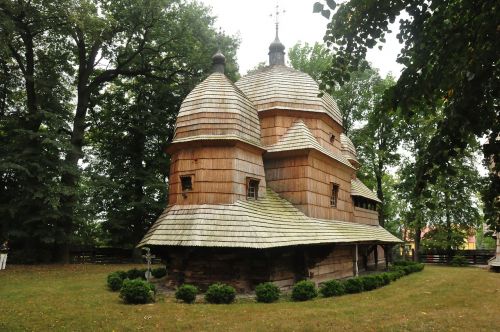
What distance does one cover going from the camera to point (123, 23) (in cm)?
2470

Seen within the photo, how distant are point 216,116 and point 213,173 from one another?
2.35 meters

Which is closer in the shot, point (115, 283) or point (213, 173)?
point (115, 283)

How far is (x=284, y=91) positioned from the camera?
19.5 metres

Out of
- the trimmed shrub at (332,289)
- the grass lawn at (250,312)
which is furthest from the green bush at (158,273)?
the trimmed shrub at (332,289)

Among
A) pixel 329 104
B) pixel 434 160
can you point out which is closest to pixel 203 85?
pixel 329 104

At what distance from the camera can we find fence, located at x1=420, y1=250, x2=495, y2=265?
31.6 metres

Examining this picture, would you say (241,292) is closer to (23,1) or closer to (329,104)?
(329,104)

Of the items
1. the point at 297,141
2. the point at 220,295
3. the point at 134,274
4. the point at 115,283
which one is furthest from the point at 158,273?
the point at 297,141

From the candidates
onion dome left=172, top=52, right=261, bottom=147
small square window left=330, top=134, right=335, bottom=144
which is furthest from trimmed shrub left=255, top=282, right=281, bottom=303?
small square window left=330, top=134, right=335, bottom=144

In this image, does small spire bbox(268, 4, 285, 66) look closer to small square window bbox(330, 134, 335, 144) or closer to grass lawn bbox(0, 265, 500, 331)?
small square window bbox(330, 134, 335, 144)

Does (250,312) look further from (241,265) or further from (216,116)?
(216,116)

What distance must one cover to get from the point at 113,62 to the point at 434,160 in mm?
26416

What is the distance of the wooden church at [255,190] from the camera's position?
14.0 meters

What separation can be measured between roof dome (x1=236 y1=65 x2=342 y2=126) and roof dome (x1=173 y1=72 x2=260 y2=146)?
2.34 meters
